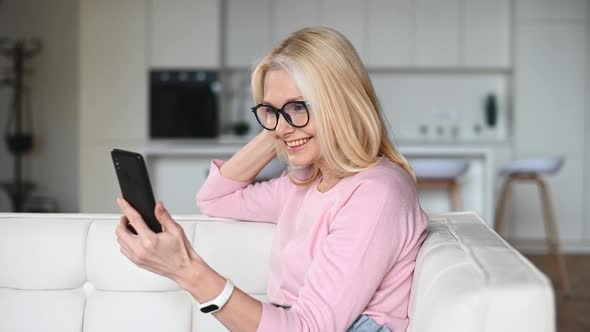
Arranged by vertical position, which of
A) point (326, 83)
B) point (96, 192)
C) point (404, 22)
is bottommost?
point (96, 192)

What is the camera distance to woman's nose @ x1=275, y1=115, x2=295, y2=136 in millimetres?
1326

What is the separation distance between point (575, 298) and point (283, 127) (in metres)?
3.54

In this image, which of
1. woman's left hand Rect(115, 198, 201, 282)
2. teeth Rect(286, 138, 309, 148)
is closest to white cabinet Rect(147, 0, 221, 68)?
teeth Rect(286, 138, 309, 148)

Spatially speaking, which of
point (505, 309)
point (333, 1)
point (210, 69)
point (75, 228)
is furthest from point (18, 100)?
point (505, 309)

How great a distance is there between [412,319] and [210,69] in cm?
524

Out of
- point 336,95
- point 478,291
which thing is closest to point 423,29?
Answer: point 336,95

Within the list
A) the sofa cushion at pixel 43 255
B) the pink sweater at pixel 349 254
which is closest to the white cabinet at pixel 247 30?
the sofa cushion at pixel 43 255

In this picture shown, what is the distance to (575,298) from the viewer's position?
430cm

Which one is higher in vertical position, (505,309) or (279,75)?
(279,75)

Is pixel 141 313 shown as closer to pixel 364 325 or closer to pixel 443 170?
pixel 364 325

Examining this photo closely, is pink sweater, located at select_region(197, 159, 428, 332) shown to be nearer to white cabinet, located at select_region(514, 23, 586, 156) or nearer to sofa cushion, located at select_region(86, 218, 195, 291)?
sofa cushion, located at select_region(86, 218, 195, 291)

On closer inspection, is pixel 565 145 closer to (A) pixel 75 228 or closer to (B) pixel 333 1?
(B) pixel 333 1

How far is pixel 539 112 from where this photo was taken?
649 centimetres

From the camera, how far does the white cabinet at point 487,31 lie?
6566 millimetres
